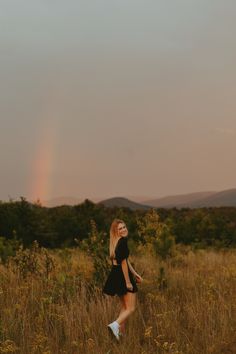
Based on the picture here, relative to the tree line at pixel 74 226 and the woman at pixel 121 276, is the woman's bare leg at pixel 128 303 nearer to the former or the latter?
the woman at pixel 121 276

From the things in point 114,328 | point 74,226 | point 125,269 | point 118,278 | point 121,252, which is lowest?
point 114,328

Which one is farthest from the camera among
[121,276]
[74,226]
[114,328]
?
[74,226]

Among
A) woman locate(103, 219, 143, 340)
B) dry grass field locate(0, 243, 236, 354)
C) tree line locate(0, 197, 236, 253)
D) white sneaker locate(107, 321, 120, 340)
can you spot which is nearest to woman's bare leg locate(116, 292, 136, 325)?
woman locate(103, 219, 143, 340)

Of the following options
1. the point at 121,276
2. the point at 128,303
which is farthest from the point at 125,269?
the point at 128,303

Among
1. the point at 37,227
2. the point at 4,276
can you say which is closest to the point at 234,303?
the point at 4,276

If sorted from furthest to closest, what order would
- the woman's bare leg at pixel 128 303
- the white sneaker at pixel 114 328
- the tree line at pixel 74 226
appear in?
the tree line at pixel 74 226 → the woman's bare leg at pixel 128 303 → the white sneaker at pixel 114 328

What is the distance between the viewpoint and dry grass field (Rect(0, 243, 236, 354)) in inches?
238

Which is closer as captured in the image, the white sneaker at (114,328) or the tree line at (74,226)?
the white sneaker at (114,328)

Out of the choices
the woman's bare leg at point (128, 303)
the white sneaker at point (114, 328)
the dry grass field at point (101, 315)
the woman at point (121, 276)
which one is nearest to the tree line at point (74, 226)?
the dry grass field at point (101, 315)

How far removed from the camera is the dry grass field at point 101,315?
6.04 m

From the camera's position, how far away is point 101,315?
6941 millimetres

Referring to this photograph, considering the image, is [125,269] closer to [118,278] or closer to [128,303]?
[118,278]

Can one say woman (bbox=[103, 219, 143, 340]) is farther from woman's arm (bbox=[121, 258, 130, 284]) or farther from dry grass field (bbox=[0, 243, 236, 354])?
dry grass field (bbox=[0, 243, 236, 354])

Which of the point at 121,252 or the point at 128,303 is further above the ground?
the point at 121,252
